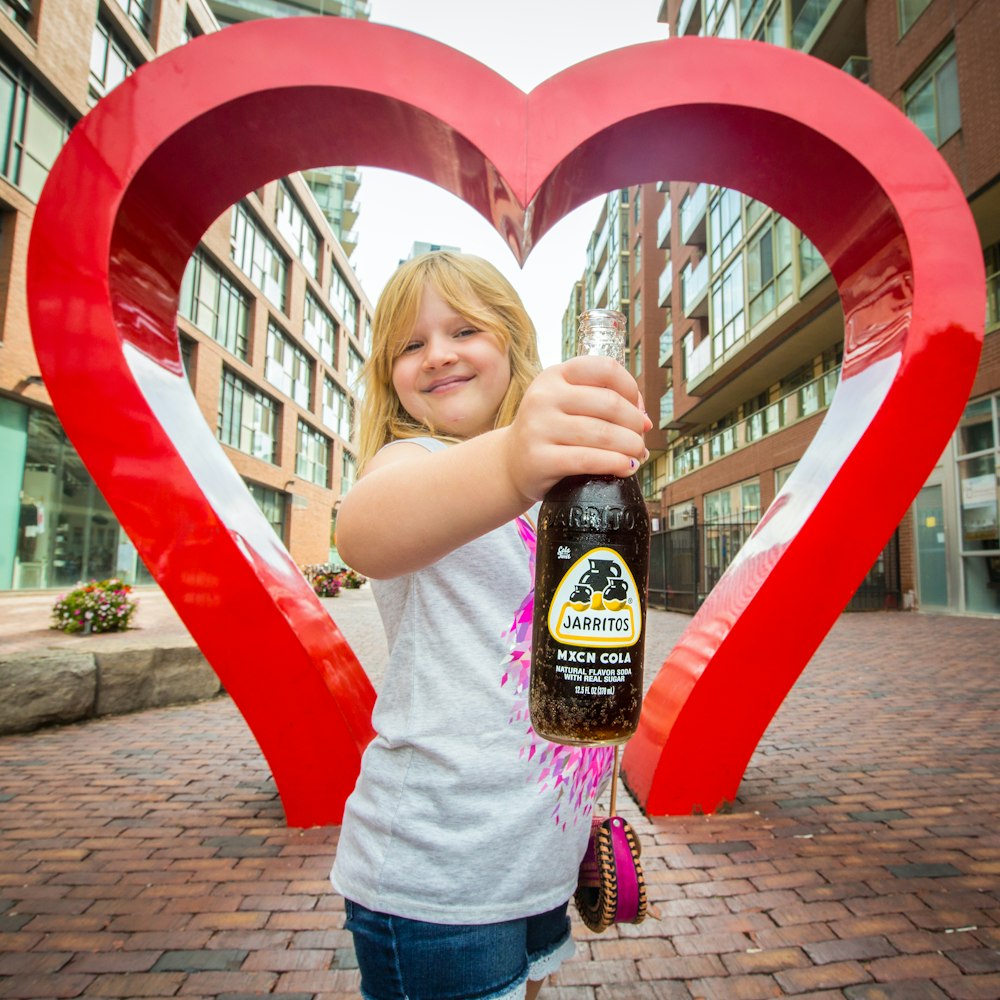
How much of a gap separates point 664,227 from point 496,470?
3406cm

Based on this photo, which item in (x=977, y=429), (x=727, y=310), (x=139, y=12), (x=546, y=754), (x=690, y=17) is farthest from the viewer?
(x=690, y=17)

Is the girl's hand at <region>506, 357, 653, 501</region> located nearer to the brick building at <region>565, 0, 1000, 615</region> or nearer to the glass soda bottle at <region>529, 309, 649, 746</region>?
the glass soda bottle at <region>529, 309, 649, 746</region>

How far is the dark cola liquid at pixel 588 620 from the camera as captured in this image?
1050 mm

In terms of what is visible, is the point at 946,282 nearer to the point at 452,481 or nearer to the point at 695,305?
the point at 452,481

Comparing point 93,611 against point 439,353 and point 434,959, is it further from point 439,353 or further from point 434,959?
point 434,959

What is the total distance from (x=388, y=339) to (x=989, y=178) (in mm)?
14085

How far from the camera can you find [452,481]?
1.08 meters

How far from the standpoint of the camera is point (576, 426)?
933mm

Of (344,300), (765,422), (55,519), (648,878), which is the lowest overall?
(648,878)

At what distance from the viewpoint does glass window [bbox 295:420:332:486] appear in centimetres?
3188

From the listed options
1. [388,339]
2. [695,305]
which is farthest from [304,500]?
[388,339]

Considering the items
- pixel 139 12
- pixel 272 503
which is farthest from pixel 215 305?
pixel 272 503

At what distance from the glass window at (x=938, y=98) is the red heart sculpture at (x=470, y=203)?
12.5 metres

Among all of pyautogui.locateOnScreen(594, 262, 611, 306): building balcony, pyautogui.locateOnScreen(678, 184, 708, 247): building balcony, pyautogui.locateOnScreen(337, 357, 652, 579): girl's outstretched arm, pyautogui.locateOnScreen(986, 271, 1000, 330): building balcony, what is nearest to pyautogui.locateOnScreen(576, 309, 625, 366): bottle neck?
pyautogui.locateOnScreen(337, 357, 652, 579): girl's outstretched arm
